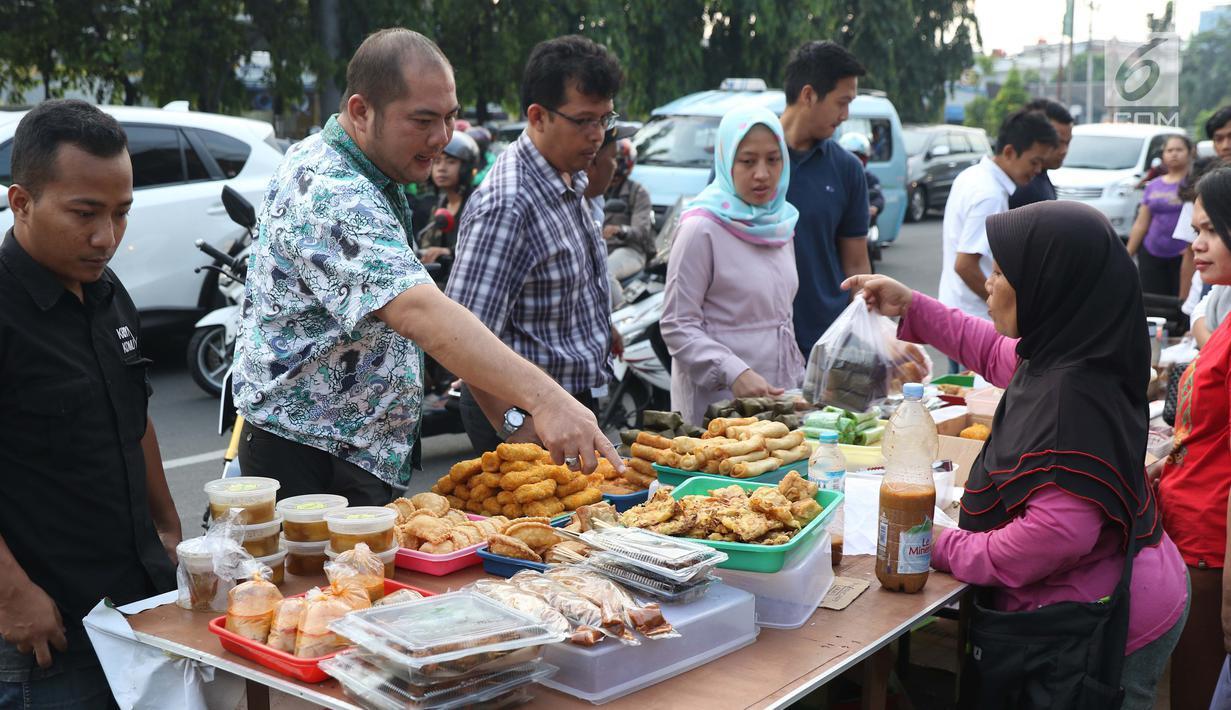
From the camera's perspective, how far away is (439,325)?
2393 mm

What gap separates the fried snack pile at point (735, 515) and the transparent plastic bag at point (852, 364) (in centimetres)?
130

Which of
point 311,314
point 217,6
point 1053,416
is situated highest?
point 217,6

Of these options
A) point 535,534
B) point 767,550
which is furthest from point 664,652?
point 535,534

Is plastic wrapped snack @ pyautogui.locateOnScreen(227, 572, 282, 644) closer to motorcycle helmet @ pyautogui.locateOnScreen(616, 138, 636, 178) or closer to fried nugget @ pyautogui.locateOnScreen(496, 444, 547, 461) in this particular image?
fried nugget @ pyautogui.locateOnScreen(496, 444, 547, 461)

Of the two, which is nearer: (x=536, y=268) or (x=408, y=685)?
(x=408, y=685)

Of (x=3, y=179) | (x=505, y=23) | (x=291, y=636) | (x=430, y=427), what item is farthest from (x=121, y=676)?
(x=505, y=23)

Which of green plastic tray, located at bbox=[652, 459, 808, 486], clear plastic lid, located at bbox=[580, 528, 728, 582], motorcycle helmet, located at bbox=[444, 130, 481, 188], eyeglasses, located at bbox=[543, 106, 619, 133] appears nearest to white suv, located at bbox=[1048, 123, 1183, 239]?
motorcycle helmet, located at bbox=[444, 130, 481, 188]

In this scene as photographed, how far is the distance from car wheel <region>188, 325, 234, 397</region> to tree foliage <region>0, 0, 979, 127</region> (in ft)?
23.3

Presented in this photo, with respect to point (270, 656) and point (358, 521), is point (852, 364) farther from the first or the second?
point (270, 656)

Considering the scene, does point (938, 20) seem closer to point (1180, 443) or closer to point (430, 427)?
point (430, 427)

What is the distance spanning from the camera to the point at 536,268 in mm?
3582

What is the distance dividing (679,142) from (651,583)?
1178 cm

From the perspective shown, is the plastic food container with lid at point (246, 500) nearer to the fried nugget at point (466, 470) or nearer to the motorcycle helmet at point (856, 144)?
the fried nugget at point (466, 470)

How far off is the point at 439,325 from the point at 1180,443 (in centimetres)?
223
